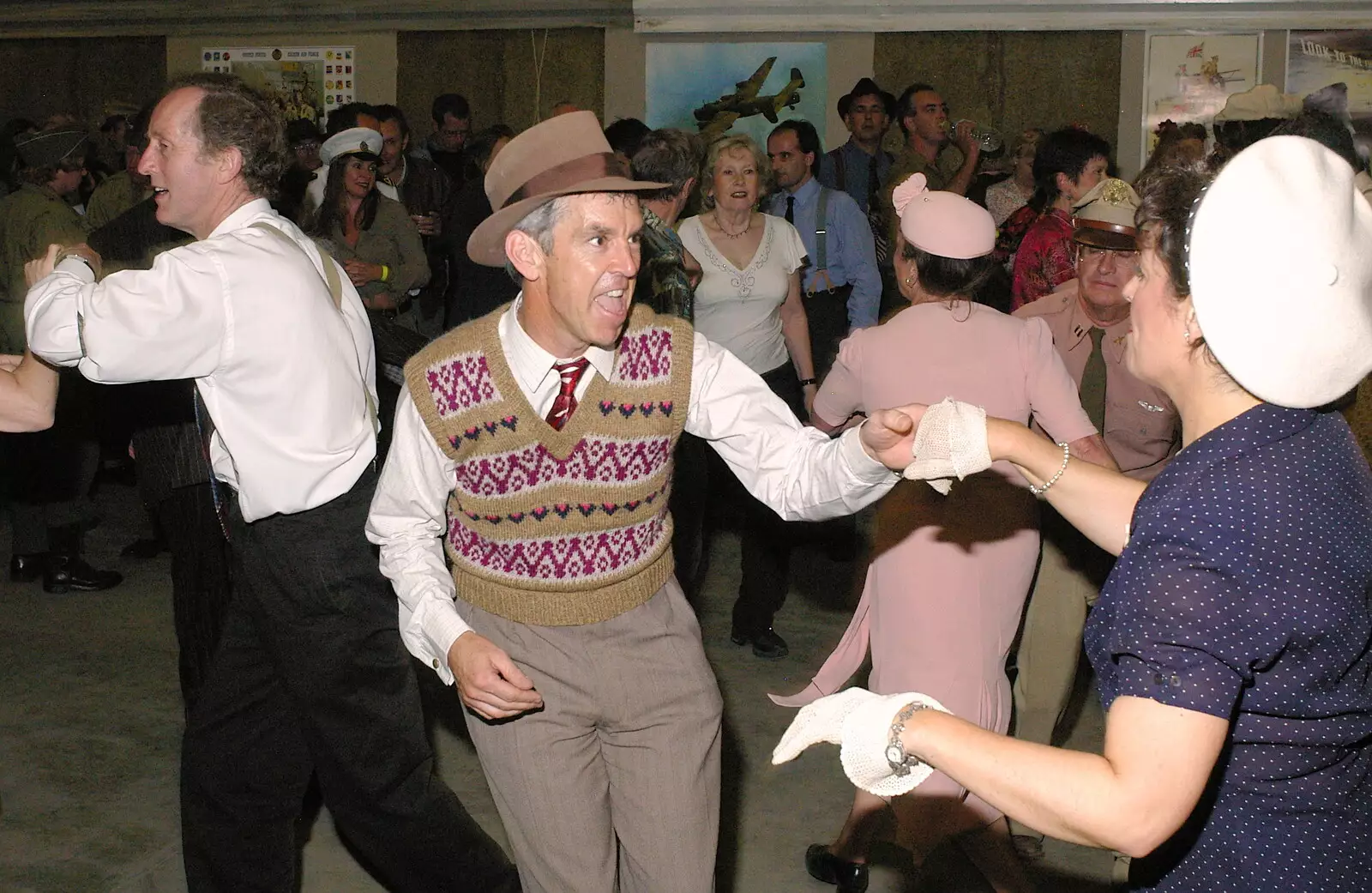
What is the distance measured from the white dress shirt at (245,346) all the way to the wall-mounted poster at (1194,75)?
734 cm

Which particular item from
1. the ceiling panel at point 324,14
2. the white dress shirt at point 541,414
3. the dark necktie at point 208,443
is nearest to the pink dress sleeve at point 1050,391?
the white dress shirt at point 541,414

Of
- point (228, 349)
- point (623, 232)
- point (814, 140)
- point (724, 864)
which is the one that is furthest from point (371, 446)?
point (814, 140)

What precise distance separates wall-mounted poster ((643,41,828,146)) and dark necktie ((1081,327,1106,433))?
19.6 feet

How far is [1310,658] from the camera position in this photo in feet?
5.17

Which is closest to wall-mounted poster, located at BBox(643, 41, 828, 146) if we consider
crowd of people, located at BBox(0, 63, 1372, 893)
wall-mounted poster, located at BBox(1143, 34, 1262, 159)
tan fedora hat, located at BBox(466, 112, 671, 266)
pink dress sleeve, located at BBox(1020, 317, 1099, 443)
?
wall-mounted poster, located at BBox(1143, 34, 1262, 159)

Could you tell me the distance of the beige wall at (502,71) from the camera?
10.3 metres

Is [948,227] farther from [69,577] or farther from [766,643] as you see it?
[69,577]

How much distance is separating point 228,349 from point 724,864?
6.80ft

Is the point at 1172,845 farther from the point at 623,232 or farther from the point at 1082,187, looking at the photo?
the point at 1082,187

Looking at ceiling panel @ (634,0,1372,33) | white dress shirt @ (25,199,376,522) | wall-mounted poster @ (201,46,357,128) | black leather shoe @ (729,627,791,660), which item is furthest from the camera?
wall-mounted poster @ (201,46,357,128)

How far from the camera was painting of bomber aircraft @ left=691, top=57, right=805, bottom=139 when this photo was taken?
9.59 meters

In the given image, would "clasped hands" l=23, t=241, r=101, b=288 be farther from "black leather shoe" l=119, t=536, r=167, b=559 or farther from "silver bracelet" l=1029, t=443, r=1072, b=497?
"black leather shoe" l=119, t=536, r=167, b=559

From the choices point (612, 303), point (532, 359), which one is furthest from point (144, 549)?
point (612, 303)

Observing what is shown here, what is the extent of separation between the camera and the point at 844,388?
346cm
